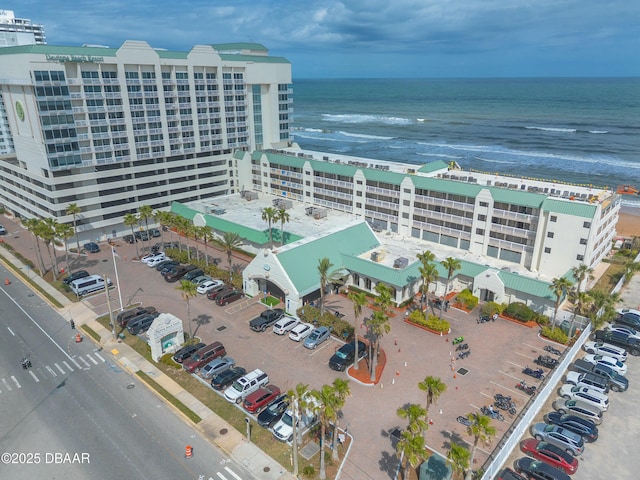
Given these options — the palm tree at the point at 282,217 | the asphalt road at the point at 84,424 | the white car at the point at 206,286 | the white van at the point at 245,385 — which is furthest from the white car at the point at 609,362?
the white car at the point at 206,286

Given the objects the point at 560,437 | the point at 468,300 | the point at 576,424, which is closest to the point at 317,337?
the point at 468,300

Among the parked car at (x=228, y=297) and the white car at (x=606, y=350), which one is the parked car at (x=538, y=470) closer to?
the white car at (x=606, y=350)

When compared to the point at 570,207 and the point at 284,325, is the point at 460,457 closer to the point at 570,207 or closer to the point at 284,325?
the point at 284,325

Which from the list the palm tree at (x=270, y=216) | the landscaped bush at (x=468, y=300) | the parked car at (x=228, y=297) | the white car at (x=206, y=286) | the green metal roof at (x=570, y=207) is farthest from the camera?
the palm tree at (x=270, y=216)

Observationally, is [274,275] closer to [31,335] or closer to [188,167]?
[31,335]

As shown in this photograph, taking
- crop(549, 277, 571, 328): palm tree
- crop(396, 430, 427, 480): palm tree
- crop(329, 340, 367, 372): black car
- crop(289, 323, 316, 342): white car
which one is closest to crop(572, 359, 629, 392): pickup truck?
crop(549, 277, 571, 328): palm tree

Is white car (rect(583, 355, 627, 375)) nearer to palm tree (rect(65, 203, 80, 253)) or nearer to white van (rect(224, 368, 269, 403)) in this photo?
white van (rect(224, 368, 269, 403))

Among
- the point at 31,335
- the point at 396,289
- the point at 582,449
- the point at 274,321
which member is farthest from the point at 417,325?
the point at 31,335

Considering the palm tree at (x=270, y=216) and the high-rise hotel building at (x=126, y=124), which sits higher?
the high-rise hotel building at (x=126, y=124)
